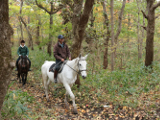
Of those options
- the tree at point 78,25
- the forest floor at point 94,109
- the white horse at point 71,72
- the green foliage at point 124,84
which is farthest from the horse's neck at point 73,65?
the green foliage at point 124,84

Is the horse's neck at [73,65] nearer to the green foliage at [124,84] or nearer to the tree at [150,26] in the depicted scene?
the green foliage at [124,84]

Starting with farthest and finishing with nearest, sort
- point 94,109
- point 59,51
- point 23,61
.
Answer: point 23,61, point 59,51, point 94,109

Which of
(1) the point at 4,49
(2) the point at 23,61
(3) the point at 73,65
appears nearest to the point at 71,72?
(3) the point at 73,65

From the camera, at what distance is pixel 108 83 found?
7.29 m

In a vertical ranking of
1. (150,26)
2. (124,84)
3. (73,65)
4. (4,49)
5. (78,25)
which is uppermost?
(150,26)

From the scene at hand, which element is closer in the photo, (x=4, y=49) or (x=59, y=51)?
(x=4, y=49)

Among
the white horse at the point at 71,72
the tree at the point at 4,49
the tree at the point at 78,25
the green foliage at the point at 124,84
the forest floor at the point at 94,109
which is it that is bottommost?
the forest floor at the point at 94,109

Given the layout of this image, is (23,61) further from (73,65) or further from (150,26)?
(150,26)

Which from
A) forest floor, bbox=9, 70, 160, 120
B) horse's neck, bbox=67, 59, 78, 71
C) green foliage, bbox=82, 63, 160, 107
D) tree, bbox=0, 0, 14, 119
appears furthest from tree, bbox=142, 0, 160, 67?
tree, bbox=0, 0, 14, 119

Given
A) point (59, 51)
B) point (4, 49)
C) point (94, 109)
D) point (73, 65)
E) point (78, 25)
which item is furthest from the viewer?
point (78, 25)

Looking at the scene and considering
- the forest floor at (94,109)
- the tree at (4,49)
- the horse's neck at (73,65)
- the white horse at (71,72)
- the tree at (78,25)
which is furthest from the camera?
the tree at (78,25)

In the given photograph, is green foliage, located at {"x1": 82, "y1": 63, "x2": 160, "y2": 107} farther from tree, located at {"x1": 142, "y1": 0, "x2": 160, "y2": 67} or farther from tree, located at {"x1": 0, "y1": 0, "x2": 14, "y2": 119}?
tree, located at {"x1": 0, "y1": 0, "x2": 14, "y2": 119}

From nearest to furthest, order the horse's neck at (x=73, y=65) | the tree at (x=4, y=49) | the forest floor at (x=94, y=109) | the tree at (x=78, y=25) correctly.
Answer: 1. the tree at (x=4, y=49)
2. the forest floor at (x=94, y=109)
3. the horse's neck at (x=73, y=65)
4. the tree at (x=78, y=25)

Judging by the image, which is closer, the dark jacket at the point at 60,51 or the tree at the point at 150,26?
the dark jacket at the point at 60,51
